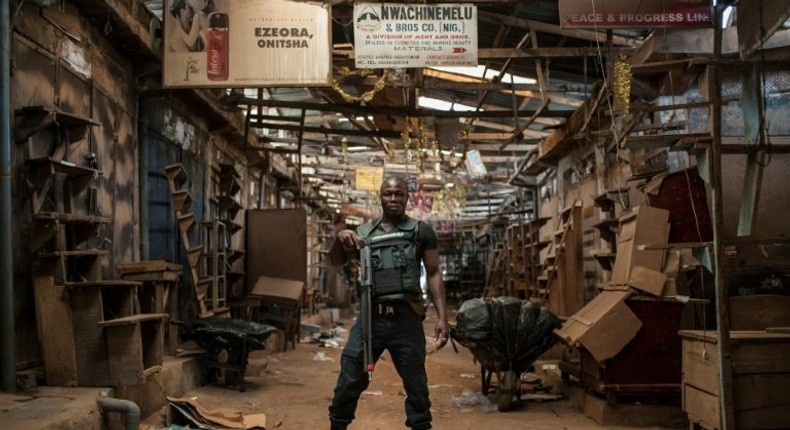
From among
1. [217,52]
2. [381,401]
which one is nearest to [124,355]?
[217,52]

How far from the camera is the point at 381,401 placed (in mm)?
8367

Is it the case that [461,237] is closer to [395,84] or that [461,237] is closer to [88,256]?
[395,84]

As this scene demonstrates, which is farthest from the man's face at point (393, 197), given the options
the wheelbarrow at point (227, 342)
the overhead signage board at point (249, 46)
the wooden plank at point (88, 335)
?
the wheelbarrow at point (227, 342)

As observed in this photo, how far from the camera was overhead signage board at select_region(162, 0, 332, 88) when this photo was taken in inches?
273

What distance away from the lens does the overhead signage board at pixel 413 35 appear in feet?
22.9

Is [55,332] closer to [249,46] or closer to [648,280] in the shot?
[249,46]

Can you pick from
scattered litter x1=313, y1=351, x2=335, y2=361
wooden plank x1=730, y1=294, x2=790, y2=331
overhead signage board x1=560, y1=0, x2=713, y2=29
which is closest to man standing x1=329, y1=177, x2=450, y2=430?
overhead signage board x1=560, y1=0, x2=713, y2=29

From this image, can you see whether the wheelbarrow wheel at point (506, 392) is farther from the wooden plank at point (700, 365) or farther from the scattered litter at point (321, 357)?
the scattered litter at point (321, 357)

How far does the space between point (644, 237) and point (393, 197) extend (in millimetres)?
3130

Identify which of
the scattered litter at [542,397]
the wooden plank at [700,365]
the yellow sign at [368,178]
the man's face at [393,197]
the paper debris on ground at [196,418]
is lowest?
the scattered litter at [542,397]

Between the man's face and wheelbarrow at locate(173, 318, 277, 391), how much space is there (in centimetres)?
405

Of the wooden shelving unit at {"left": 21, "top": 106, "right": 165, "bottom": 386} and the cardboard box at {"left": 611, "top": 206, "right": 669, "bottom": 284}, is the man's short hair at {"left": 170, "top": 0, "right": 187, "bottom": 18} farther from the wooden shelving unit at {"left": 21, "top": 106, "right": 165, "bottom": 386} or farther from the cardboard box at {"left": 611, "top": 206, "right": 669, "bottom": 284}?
the cardboard box at {"left": 611, "top": 206, "right": 669, "bottom": 284}

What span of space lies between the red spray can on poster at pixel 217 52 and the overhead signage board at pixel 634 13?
349 cm

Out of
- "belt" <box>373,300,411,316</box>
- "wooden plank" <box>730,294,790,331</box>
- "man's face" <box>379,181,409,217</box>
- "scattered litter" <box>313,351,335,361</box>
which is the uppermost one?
"man's face" <box>379,181,409,217</box>
